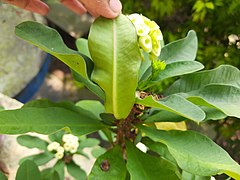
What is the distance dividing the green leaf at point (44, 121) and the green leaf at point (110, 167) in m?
0.07

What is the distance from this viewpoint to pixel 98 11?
39.0 inches

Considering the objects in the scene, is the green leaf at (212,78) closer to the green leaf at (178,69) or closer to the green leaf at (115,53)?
the green leaf at (178,69)

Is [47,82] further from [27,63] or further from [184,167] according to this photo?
[184,167]

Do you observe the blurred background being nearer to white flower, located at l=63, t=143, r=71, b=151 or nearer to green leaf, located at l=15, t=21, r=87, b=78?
white flower, located at l=63, t=143, r=71, b=151

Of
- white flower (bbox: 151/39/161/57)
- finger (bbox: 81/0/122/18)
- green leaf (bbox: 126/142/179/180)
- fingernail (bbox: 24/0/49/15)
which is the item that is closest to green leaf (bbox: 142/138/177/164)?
green leaf (bbox: 126/142/179/180)

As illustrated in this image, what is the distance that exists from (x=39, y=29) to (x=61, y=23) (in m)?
2.53

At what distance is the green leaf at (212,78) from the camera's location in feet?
3.78

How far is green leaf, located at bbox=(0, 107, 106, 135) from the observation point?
1025 mm

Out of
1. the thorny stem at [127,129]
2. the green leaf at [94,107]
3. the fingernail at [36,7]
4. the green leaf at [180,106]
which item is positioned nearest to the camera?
the green leaf at [180,106]

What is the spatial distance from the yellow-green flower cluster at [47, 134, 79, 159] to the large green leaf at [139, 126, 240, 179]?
55cm

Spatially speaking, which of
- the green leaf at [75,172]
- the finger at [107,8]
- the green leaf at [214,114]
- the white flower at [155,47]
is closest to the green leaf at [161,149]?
the green leaf at [214,114]

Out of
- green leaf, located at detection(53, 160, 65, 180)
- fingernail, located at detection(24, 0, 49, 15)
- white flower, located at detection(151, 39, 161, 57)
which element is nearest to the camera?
white flower, located at detection(151, 39, 161, 57)

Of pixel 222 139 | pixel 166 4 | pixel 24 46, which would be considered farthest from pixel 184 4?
pixel 24 46

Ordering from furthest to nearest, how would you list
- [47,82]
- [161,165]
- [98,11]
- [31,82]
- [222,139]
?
[47,82]
[31,82]
[222,139]
[161,165]
[98,11]
